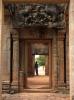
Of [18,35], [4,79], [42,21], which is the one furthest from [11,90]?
[42,21]

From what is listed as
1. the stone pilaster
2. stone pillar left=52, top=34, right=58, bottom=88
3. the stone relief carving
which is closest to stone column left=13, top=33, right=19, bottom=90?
the stone relief carving

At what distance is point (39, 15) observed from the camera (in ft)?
47.6

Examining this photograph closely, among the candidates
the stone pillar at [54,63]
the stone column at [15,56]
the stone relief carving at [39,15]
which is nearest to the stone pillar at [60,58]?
the stone pillar at [54,63]

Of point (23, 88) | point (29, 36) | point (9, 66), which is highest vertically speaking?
point (29, 36)

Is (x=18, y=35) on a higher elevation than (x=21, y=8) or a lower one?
lower

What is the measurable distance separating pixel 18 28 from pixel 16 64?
1.77 meters

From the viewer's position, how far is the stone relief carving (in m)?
14.5

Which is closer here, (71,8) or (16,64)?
(71,8)

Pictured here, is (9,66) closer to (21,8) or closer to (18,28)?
(18,28)

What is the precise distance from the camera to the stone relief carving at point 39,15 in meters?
14.5

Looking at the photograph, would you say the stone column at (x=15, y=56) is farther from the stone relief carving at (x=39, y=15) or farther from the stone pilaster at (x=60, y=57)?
the stone pilaster at (x=60, y=57)

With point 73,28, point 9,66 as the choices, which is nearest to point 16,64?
point 9,66

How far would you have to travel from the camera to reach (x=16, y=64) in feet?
48.8

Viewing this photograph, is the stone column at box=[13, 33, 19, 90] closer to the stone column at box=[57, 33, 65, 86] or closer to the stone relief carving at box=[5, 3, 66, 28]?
the stone relief carving at box=[5, 3, 66, 28]
